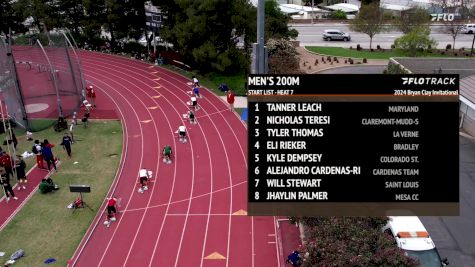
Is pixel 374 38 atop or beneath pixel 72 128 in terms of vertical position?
atop

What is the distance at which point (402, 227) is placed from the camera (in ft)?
58.0

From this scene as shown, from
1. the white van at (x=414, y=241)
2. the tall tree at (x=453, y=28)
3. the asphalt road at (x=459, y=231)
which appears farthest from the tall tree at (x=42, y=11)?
the white van at (x=414, y=241)

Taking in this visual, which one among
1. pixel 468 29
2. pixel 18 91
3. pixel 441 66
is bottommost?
pixel 18 91

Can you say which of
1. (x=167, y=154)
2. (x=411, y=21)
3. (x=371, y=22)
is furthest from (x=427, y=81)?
(x=411, y=21)

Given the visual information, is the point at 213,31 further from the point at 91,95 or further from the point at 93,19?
the point at 93,19

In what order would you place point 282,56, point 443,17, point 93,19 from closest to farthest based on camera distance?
1. point 282,56
2. point 93,19
3. point 443,17

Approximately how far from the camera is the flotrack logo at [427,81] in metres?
8.87

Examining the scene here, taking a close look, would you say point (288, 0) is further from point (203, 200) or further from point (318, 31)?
point (203, 200)

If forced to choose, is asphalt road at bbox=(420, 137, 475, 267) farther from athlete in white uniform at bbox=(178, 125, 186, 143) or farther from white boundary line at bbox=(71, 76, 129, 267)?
athlete in white uniform at bbox=(178, 125, 186, 143)

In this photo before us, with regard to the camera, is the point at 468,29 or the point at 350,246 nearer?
the point at 350,246

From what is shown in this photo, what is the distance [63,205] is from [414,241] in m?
14.7

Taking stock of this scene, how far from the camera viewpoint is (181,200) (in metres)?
21.7

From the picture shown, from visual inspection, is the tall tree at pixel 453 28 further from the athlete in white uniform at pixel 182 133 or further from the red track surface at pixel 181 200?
the athlete in white uniform at pixel 182 133
